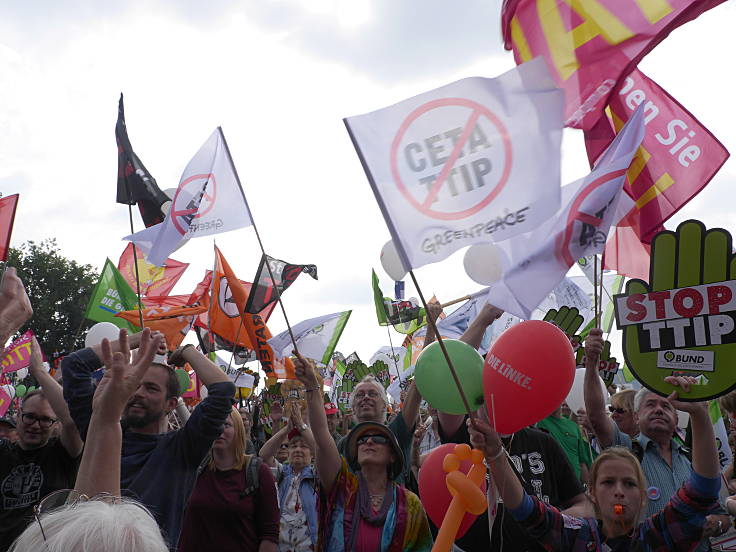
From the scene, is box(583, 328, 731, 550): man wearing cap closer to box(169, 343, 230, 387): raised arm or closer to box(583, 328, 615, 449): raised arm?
box(583, 328, 615, 449): raised arm

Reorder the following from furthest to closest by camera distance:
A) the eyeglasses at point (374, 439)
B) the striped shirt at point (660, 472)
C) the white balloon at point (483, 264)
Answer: the white balloon at point (483, 264) → the striped shirt at point (660, 472) → the eyeglasses at point (374, 439)

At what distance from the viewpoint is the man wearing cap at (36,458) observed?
383 centimetres

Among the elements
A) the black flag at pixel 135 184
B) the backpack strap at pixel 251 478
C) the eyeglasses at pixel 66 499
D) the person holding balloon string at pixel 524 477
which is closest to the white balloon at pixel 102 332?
the black flag at pixel 135 184

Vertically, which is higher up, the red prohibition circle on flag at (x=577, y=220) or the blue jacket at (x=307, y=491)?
the red prohibition circle on flag at (x=577, y=220)

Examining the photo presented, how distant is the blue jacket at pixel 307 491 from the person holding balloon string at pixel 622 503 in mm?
1978

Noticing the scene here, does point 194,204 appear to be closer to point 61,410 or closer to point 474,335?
point 61,410

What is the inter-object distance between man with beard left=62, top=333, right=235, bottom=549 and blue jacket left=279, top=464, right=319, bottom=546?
1.42m

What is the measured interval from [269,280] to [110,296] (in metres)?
4.91

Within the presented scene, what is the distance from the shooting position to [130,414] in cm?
344

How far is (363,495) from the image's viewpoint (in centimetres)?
380

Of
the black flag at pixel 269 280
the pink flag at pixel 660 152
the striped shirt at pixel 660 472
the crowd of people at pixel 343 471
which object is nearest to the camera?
→ the crowd of people at pixel 343 471

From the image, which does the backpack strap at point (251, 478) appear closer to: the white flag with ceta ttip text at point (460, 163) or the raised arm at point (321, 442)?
the raised arm at point (321, 442)

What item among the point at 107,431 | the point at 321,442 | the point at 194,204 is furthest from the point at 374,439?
the point at 194,204

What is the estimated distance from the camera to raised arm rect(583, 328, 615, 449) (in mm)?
3984
